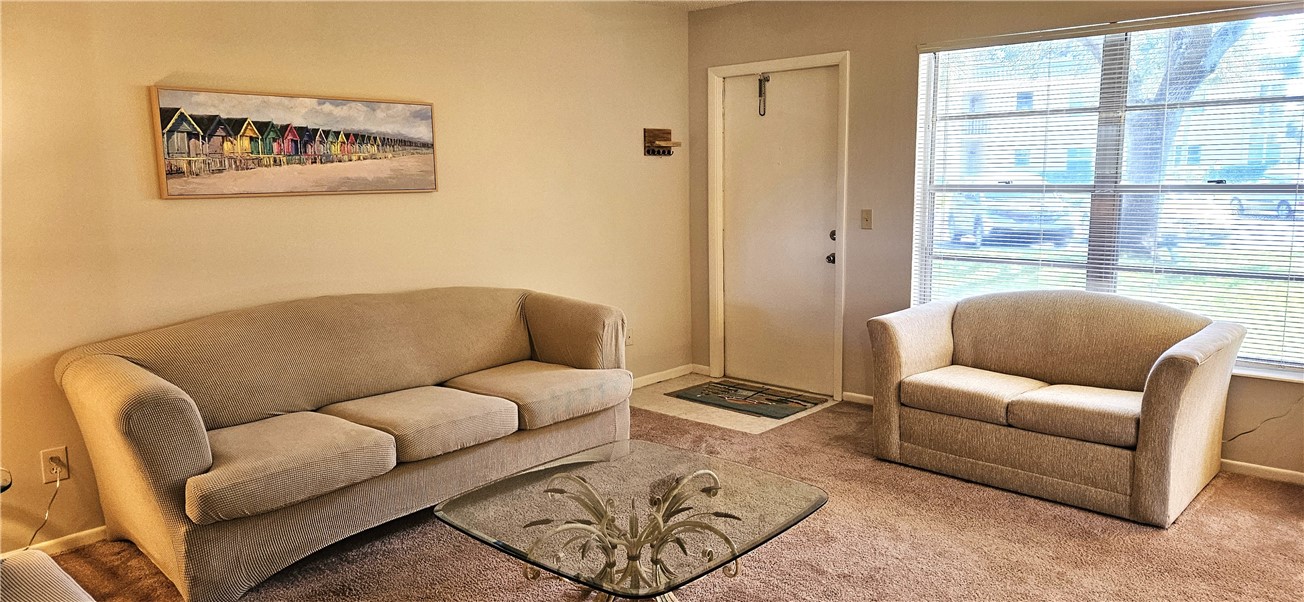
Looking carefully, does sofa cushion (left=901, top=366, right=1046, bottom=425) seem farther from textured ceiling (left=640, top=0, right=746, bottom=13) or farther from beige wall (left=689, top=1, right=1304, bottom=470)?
textured ceiling (left=640, top=0, right=746, bottom=13)

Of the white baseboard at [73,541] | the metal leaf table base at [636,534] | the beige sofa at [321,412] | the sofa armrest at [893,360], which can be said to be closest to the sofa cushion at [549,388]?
the beige sofa at [321,412]

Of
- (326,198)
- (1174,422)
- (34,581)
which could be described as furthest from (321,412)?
(1174,422)

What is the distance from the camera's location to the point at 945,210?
4352 mm

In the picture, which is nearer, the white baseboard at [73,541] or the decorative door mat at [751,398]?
the white baseboard at [73,541]

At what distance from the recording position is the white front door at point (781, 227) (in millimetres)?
4758

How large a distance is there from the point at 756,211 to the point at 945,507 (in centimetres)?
228

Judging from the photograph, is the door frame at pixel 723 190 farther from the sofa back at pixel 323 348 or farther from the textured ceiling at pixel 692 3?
the sofa back at pixel 323 348

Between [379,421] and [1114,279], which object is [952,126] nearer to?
[1114,279]

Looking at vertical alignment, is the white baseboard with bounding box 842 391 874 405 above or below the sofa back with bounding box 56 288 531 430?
below

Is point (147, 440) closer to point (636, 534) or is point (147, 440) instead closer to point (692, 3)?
point (636, 534)

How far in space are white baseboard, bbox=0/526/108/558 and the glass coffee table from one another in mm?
1532

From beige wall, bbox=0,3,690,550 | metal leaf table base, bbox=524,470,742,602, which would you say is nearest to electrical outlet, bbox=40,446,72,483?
beige wall, bbox=0,3,690,550

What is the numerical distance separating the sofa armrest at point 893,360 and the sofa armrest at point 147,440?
254cm

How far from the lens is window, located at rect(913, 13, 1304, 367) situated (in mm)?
3424
